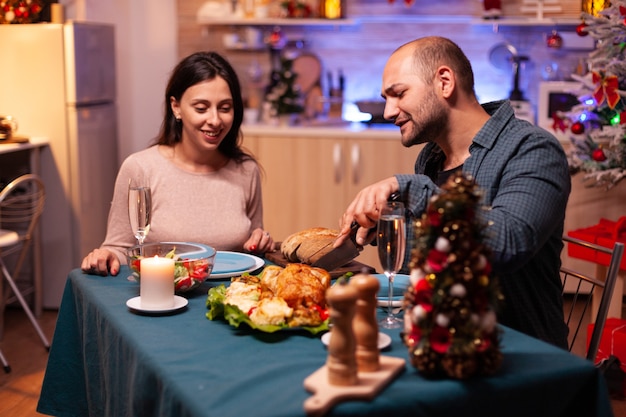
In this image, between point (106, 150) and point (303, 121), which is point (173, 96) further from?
point (303, 121)

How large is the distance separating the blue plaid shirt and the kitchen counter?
Answer: 103 inches

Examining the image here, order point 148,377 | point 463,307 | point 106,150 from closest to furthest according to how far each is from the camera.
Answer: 1. point 463,307
2. point 148,377
3. point 106,150

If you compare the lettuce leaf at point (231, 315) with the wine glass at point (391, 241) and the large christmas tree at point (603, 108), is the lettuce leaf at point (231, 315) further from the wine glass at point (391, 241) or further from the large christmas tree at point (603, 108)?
the large christmas tree at point (603, 108)

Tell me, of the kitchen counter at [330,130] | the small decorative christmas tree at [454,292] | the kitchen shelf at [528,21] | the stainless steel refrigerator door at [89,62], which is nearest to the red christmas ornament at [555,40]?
the kitchen shelf at [528,21]

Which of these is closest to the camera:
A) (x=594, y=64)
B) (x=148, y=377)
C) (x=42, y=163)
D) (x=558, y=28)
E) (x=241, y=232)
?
(x=148, y=377)

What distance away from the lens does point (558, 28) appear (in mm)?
5062

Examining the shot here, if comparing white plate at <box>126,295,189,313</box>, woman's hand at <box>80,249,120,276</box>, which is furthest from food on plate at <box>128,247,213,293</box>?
woman's hand at <box>80,249,120,276</box>

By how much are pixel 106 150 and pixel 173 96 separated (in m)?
2.05

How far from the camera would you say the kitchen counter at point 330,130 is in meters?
4.75

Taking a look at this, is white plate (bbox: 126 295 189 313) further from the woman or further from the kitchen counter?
the kitchen counter

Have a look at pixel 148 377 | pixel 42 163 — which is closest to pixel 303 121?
pixel 42 163

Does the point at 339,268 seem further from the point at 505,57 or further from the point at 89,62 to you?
the point at 505,57

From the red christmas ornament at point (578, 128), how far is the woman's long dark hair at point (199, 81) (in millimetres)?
1890

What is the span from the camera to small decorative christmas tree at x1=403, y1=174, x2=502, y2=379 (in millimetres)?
1289
